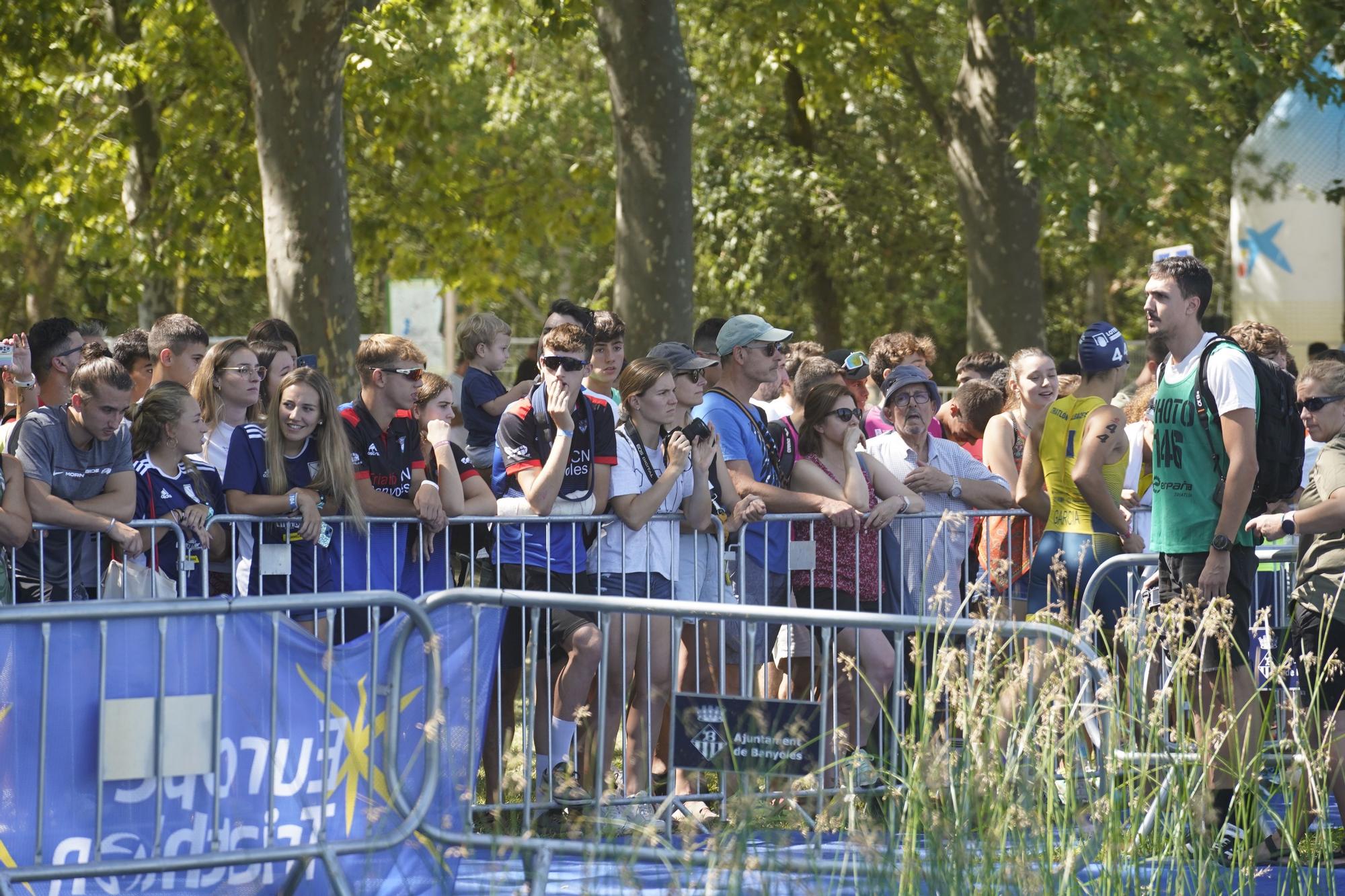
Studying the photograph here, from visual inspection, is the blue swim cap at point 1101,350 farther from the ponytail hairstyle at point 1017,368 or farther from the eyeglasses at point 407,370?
the eyeglasses at point 407,370

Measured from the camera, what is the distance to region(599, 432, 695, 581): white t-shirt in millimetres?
7117

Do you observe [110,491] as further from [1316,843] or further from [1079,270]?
[1079,270]

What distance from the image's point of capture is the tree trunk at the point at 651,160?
514 inches

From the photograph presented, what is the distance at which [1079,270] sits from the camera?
32562 mm

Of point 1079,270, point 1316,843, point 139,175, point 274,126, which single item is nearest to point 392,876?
point 1316,843

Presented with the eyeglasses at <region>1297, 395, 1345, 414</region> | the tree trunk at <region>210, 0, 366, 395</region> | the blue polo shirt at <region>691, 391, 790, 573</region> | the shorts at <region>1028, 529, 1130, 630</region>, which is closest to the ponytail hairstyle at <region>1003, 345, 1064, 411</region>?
the shorts at <region>1028, 529, 1130, 630</region>

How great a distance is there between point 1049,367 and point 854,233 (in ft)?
61.2

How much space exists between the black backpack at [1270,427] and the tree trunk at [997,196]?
10436 mm

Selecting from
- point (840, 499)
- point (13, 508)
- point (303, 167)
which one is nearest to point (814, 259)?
point (303, 167)

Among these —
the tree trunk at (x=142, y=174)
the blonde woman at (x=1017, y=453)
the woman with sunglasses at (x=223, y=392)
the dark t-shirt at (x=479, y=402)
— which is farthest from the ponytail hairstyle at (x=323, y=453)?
the tree trunk at (x=142, y=174)

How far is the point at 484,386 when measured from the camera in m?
8.77

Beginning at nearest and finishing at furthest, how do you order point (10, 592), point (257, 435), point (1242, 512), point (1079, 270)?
1. point (1242, 512)
2. point (10, 592)
3. point (257, 435)
4. point (1079, 270)

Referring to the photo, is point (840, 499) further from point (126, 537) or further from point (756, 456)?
point (126, 537)

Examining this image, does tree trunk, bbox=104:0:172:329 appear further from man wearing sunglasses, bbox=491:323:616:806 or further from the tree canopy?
man wearing sunglasses, bbox=491:323:616:806
